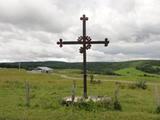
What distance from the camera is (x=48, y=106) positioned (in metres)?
23.7

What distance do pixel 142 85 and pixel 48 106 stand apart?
1210 inches

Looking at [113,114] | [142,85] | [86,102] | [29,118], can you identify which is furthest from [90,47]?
[142,85]

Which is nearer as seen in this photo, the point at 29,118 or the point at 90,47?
the point at 29,118

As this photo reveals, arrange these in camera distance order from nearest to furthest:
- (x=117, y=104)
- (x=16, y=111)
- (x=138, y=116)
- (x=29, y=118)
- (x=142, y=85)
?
(x=29, y=118), (x=138, y=116), (x=16, y=111), (x=117, y=104), (x=142, y=85)

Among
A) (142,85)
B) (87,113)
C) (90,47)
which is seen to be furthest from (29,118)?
(142,85)

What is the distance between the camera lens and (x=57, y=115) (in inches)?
789

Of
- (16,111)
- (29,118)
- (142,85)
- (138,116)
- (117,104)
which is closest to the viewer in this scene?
(29,118)

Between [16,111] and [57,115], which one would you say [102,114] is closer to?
[57,115]

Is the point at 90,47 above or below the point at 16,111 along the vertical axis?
above

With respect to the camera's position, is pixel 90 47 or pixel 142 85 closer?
pixel 90 47

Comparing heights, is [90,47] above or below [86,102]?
above

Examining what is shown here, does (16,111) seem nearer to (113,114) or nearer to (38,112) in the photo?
(38,112)

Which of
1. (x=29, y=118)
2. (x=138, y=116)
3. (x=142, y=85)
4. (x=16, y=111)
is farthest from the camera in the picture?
(x=142, y=85)

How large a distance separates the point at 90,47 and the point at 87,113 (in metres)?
4.67
